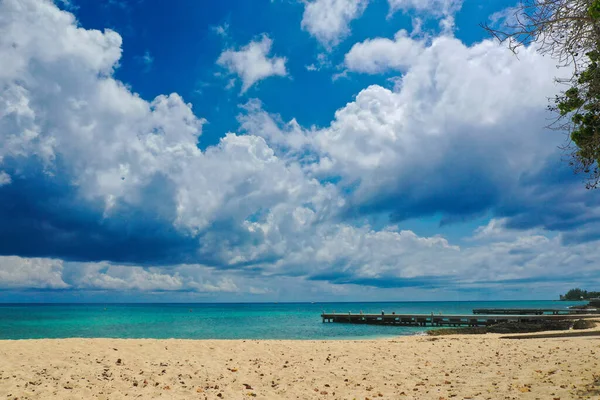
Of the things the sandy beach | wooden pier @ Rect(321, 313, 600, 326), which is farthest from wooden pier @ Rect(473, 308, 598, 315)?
the sandy beach

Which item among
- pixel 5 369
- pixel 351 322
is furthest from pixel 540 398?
pixel 351 322

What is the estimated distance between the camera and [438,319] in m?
60.8

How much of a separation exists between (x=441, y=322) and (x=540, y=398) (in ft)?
182

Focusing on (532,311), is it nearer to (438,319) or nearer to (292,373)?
(438,319)

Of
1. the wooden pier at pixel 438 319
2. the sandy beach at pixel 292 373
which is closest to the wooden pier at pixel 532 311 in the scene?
the wooden pier at pixel 438 319

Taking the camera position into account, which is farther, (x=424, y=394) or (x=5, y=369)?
(x=5, y=369)

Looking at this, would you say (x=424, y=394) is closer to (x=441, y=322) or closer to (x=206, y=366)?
(x=206, y=366)

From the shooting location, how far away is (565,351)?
565 inches

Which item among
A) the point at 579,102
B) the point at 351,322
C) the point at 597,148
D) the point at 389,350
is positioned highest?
the point at 579,102

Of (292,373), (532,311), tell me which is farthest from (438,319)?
(292,373)

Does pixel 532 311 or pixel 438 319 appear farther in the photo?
pixel 532 311

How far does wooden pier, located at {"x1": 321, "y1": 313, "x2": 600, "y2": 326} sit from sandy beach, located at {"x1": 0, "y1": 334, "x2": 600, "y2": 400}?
41132 millimetres

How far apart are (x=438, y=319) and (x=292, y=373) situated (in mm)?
53066

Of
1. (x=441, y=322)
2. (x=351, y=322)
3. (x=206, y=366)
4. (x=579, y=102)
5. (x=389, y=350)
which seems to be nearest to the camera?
(x=579, y=102)
